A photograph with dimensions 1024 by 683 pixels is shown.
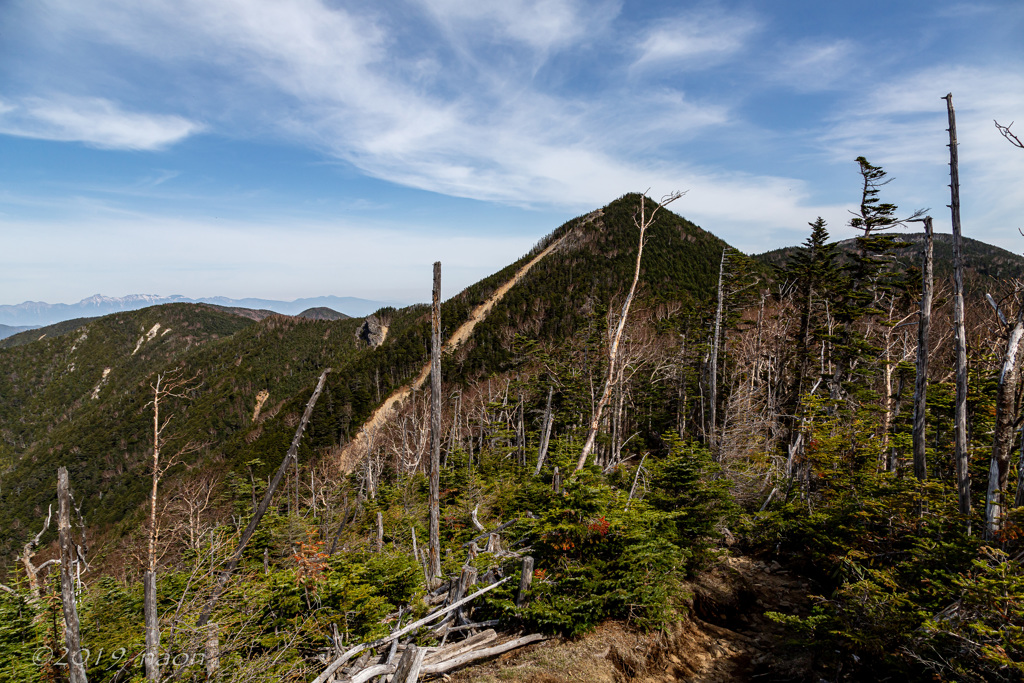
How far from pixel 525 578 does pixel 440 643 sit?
5.76ft

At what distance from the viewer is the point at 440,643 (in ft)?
24.1

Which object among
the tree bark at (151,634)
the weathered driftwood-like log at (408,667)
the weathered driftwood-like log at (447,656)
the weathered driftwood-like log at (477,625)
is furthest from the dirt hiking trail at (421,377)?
the weathered driftwood-like log at (408,667)

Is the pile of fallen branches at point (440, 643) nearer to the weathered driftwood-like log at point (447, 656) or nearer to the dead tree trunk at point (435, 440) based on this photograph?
the weathered driftwood-like log at point (447, 656)

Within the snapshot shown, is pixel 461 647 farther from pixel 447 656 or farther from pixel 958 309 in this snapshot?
pixel 958 309

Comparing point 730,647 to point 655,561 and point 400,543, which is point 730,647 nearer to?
point 655,561

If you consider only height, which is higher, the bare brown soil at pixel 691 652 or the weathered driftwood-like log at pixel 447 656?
the weathered driftwood-like log at pixel 447 656

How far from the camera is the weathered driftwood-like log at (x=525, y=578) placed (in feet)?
24.3

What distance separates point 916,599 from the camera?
247 inches

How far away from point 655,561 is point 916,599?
3567 millimetres

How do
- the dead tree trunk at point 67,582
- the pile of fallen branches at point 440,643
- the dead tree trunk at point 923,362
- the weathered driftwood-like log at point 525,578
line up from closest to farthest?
the dead tree trunk at point 67,582, the pile of fallen branches at point 440,643, the weathered driftwood-like log at point 525,578, the dead tree trunk at point 923,362

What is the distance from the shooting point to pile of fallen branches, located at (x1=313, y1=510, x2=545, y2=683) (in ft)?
19.7

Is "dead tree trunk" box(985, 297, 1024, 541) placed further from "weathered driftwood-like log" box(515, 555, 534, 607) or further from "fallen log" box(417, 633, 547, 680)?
"fallen log" box(417, 633, 547, 680)

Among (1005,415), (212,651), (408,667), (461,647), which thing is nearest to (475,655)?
(461,647)

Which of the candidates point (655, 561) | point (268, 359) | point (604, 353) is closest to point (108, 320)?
point (268, 359)
